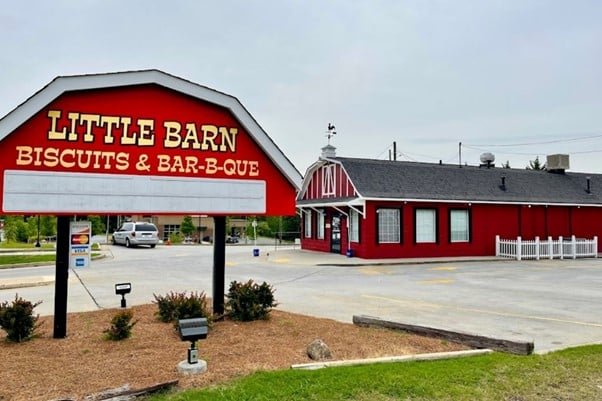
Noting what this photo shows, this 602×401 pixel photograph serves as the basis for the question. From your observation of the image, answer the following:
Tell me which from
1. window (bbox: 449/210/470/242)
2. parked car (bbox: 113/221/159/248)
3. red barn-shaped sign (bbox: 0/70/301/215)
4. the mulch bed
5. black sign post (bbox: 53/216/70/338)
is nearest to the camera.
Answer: the mulch bed

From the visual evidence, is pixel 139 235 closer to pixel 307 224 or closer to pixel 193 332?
pixel 307 224

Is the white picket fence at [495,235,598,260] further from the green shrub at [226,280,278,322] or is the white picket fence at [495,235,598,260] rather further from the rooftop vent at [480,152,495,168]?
the green shrub at [226,280,278,322]

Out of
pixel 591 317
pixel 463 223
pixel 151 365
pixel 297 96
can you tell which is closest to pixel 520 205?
pixel 463 223

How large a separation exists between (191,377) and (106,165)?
3.31 meters

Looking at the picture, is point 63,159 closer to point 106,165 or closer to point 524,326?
point 106,165

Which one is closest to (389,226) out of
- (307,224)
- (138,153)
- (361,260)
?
(361,260)

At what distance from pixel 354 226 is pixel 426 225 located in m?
3.67

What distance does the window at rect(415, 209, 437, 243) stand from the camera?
24562mm

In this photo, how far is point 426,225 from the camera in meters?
24.8

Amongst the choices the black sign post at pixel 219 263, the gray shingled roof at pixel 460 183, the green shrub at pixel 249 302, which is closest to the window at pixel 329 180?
the gray shingled roof at pixel 460 183

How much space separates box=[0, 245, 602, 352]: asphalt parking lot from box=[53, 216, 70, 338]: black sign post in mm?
3252

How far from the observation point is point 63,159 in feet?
21.8

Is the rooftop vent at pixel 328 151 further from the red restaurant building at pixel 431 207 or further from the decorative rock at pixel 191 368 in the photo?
the decorative rock at pixel 191 368

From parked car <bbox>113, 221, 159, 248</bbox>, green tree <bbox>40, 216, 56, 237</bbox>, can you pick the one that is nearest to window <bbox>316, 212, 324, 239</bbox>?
parked car <bbox>113, 221, 159, 248</bbox>
